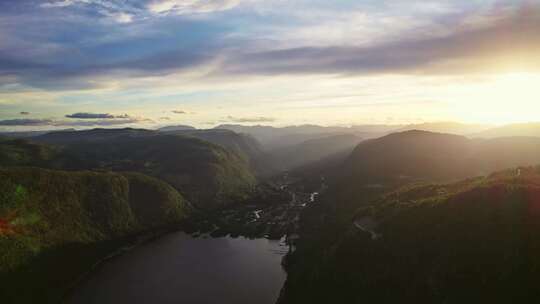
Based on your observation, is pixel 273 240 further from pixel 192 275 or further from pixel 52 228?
pixel 52 228

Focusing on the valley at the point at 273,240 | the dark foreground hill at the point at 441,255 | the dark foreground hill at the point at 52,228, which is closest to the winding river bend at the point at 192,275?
the valley at the point at 273,240

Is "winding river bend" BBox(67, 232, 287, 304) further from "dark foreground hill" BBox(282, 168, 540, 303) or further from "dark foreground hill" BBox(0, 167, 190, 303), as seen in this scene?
"dark foreground hill" BBox(282, 168, 540, 303)

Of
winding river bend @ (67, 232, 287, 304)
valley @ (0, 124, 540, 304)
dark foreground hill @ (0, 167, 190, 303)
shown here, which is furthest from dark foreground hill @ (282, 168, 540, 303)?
dark foreground hill @ (0, 167, 190, 303)

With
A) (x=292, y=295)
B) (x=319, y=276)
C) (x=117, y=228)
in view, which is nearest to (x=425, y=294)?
(x=319, y=276)

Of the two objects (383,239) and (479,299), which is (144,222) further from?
(479,299)

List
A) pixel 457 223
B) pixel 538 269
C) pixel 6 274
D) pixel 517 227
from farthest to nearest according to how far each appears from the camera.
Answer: pixel 6 274 < pixel 457 223 < pixel 517 227 < pixel 538 269

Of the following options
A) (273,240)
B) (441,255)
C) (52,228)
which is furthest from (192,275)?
(441,255)
